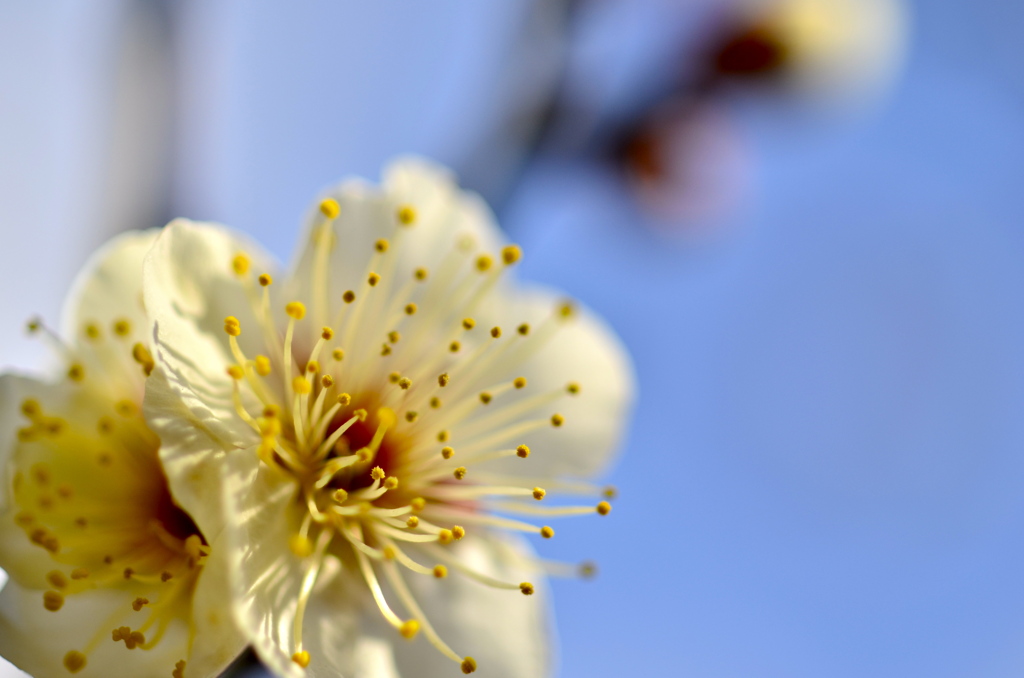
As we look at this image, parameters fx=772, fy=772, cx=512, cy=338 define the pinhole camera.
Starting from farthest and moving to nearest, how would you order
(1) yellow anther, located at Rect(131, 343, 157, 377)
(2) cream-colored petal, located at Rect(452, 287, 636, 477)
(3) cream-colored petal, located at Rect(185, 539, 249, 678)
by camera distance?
(2) cream-colored petal, located at Rect(452, 287, 636, 477), (1) yellow anther, located at Rect(131, 343, 157, 377), (3) cream-colored petal, located at Rect(185, 539, 249, 678)

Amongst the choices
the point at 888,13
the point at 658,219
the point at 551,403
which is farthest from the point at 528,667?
the point at 888,13

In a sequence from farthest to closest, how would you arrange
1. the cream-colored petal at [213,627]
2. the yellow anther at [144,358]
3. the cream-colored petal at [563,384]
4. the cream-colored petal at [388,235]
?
the cream-colored petal at [563,384]
the cream-colored petal at [388,235]
the yellow anther at [144,358]
the cream-colored petal at [213,627]

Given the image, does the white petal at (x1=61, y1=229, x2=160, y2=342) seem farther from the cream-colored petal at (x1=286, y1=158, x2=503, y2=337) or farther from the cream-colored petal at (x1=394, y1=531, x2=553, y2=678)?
the cream-colored petal at (x1=394, y1=531, x2=553, y2=678)

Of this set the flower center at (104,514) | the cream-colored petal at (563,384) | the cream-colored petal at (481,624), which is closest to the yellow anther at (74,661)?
the flower center at (104,514)

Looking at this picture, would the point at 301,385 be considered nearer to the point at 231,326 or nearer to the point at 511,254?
the point at 231,326

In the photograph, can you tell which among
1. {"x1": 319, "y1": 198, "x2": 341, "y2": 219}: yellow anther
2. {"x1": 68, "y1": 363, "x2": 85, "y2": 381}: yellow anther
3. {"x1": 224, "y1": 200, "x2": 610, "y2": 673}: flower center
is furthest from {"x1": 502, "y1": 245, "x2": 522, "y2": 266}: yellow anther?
{"x1": 68, "y1": 363, "x2": 85, "y2": 381}: yellow anther

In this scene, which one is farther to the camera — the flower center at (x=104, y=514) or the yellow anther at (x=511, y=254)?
the yellow anther at (x=511, y=254)

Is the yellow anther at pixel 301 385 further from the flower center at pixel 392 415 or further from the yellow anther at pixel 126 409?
the yellow anther at pixel 126 409

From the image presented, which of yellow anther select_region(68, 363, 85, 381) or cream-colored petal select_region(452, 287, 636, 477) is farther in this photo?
cream-colored petal select_region(452, 287, 636, 477)
